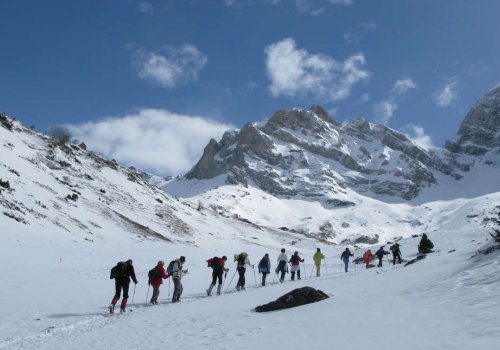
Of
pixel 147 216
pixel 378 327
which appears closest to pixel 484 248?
pixel 378 327

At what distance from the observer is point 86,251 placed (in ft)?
127

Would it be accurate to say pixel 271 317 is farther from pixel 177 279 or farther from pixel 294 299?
pixel 177 279

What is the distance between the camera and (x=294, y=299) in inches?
587

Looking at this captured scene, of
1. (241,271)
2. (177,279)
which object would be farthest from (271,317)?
(241,271)

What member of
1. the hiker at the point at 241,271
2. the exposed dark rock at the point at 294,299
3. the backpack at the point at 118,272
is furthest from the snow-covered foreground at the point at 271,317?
the hiker at the point at 241,271

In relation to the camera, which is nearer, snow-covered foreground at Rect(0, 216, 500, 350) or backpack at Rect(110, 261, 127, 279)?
snow-covered foreground at Rect(0, 216, 500, 350)

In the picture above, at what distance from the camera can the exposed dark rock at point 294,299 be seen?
47.6ft

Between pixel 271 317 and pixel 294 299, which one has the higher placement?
pixel 294 299

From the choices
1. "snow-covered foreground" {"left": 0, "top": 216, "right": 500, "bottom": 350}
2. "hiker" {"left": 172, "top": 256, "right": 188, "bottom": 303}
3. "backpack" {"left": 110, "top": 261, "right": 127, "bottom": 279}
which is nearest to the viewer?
"snow-covered foreground" {"left": 0, "top": 216, "right": 500, "bottom": 350}

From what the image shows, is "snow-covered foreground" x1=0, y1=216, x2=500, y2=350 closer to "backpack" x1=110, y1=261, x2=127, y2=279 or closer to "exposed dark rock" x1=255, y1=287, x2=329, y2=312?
"exposed dark rock" x1=255, y1=287, x2=329, y2=312

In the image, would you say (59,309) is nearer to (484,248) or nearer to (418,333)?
(418,333)

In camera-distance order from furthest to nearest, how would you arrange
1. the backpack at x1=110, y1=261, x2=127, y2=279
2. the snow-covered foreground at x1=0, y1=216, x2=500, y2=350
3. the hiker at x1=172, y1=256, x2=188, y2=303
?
the hiker at x1=172, y1=256, x2=188, y2=303, the backpack at x1=110, y1=261, x2=127, y2=279, the snow-covered foreground at x1=0, y1=216, x2=500, y2=350

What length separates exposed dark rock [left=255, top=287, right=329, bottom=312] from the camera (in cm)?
1450

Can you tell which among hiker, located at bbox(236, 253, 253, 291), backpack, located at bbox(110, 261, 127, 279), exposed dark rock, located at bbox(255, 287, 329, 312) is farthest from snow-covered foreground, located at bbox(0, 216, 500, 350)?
hiker, located at bbox(236, 253, 253, 291)
